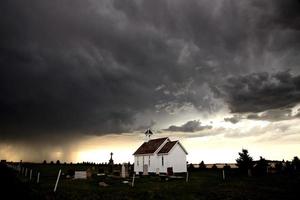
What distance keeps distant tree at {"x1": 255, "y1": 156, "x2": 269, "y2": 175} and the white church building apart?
1398 cm

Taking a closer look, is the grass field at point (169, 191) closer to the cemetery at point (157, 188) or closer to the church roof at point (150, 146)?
the cemetery at point (157, 188)

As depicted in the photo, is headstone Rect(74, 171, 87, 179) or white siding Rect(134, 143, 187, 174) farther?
white siding Rect(134, 143, 187, 174)

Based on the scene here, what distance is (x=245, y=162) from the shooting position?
4000 cm

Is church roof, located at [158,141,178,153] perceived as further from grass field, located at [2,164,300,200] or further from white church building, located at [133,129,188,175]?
grass field, located at [2,164,300,200]

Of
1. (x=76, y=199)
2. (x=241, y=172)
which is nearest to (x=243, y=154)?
(x=241, y=172)

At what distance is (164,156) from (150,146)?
636 cm

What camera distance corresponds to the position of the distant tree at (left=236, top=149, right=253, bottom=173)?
3984 centimetres

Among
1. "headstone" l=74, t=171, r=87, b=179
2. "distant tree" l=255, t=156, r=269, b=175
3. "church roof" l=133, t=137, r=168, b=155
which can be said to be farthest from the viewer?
"church roof" l=133, t=137, r=168, b=155

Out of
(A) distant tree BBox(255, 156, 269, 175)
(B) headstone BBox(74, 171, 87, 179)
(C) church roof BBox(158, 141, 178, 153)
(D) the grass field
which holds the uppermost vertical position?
(C) church roof BBox(158, 141, 178, 153)

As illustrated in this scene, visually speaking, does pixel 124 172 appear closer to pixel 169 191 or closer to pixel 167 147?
pixel 167 147

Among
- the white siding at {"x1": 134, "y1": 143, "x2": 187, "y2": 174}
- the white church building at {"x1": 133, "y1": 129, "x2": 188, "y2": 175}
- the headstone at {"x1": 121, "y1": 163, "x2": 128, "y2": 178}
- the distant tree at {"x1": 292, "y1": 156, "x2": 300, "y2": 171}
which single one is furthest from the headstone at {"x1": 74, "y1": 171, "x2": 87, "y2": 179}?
the distant tree at {"x1": 292, "y1": 156, "x2": 300, "y2": 171}

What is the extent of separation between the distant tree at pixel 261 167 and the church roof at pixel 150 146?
1804 cm

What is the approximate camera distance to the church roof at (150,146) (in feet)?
169

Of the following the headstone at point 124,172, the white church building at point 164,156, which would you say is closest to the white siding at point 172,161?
the white church building at point 164,156
